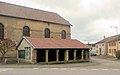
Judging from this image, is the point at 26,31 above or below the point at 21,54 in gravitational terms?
above

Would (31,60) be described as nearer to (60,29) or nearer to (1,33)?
(1,33)

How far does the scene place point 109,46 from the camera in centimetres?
7631

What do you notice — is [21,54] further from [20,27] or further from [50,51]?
[20,27]

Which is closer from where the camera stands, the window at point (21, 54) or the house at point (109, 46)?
the window at point (21, 54)

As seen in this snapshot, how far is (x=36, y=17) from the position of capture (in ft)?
160

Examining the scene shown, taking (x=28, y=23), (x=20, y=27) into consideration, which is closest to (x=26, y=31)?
(x=28, y=23)

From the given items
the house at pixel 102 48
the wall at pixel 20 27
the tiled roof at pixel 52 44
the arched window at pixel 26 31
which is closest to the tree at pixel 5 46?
the wall at pixel 20 27

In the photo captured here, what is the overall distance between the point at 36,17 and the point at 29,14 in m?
1.64

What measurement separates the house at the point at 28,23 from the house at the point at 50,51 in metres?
4.01

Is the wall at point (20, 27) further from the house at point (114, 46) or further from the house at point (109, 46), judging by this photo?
the house at point (109, 46)

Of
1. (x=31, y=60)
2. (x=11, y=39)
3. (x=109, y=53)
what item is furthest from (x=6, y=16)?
(x=109, y=53)

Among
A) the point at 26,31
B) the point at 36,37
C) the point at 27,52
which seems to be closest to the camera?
the point at 27,52

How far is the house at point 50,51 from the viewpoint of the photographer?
37.1m

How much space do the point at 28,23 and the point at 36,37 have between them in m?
4.41
